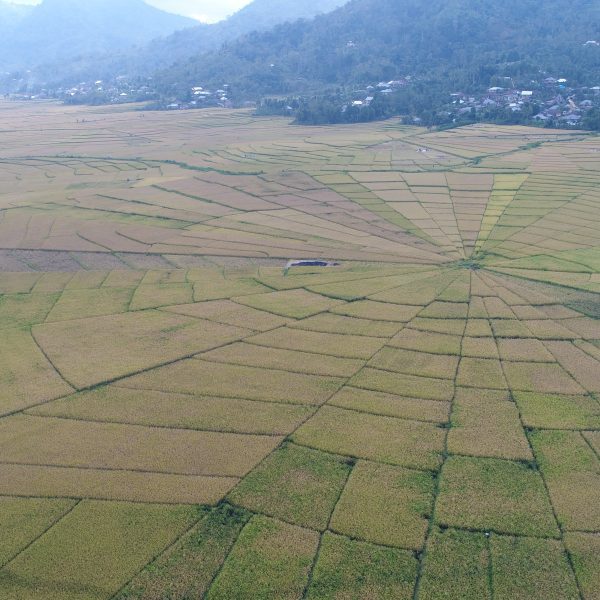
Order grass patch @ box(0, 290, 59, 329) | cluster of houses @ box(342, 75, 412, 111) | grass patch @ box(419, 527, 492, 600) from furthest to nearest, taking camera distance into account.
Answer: cluster of houses @ box(342, 75, 412, 111), grass patch @ box(0, 290, 59, 329), grass patch @ box(419, 527, 492, 600)

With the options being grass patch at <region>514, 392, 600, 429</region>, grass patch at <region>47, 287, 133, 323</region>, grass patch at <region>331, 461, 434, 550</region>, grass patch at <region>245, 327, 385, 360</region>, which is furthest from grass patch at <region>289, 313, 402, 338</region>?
grass patch at <region>331, 461, 434, 550</region>

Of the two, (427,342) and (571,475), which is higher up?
(427,342)

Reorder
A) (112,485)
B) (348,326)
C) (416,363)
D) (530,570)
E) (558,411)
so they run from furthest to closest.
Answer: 1. (348,326)
2. (416,363)
3. (558,411)
4. (112,485)
5. (530,570)

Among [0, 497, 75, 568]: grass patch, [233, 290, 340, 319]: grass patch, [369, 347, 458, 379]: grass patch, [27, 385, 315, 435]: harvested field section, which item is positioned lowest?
[0, 497, 75, 568]: grass patch

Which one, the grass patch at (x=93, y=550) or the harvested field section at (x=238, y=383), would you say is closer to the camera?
the grass patch at (x=93, y=550)

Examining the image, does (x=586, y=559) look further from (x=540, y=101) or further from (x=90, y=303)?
(x=540, y=101)

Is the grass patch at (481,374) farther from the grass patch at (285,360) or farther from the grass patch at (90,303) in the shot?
the grass patch at (90,303)

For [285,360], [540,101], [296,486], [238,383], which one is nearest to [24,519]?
[296,486]

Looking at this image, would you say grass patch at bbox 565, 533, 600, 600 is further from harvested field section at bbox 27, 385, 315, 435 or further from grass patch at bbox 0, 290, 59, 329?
grass patch at bbox 0, 290, 59, 329

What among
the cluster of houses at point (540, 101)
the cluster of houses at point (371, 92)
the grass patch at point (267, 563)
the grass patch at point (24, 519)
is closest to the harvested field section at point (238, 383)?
the grass patch at point (267, 563)

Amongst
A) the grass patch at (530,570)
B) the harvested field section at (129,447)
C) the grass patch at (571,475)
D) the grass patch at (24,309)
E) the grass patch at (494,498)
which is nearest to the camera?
the grass patch at (530,570)
